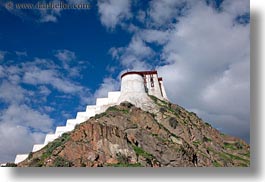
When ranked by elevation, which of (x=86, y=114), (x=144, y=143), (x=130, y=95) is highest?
(x=130, y=95)

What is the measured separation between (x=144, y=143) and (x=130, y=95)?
733 centimetres

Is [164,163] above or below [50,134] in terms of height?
below

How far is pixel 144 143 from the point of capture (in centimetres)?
1917

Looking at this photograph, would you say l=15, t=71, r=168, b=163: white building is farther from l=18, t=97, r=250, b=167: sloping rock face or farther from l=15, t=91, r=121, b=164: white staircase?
l=18, t=97, r=250, b=167: sloping rock face

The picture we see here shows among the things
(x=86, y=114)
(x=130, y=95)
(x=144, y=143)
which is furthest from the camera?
(x=130, y=95)

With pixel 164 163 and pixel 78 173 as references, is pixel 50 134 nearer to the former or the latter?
pixel 164 163

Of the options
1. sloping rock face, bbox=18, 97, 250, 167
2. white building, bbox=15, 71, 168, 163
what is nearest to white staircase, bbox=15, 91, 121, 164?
white building, bbox=15, 71, 168, 163

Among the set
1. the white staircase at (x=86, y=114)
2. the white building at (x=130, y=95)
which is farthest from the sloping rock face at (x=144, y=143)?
the white staircase at (x=86, y=114)

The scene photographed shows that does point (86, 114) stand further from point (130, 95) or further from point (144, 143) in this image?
point (144, 143)

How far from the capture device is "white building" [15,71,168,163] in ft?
80.6

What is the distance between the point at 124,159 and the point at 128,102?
9143 millimetres

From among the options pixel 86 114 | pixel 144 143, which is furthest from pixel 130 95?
pixel 144 143

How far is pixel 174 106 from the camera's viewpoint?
85.7 ft

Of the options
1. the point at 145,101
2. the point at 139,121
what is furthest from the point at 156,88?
the point at 139,121
